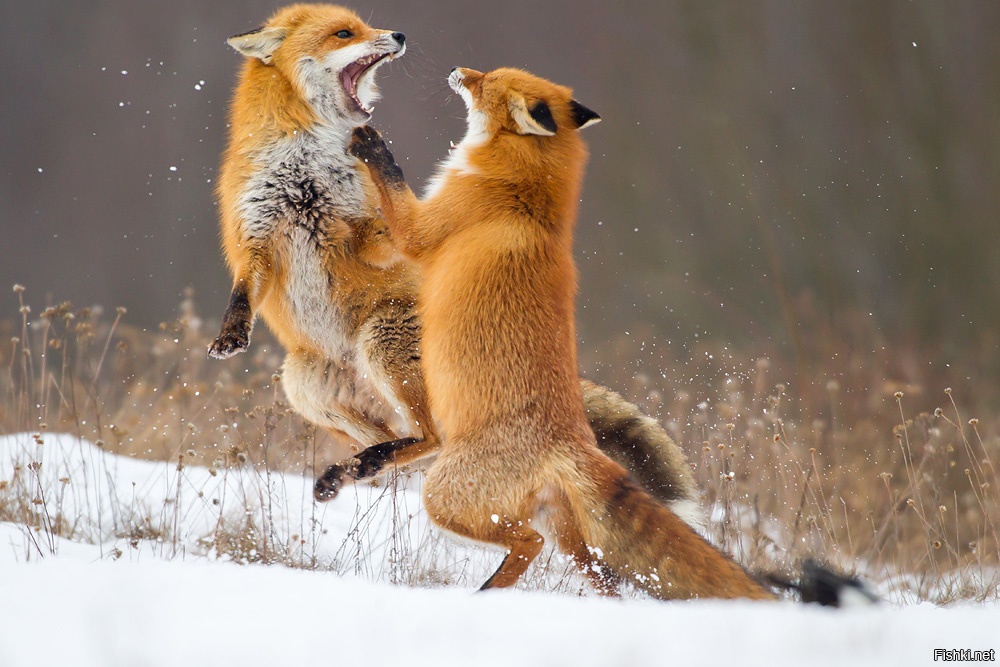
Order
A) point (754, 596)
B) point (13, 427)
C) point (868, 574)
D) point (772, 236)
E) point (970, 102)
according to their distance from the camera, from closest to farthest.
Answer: point (754, 596)
point (868, 574)
point (13, 427)
point (970, 102)
point (772, 236)

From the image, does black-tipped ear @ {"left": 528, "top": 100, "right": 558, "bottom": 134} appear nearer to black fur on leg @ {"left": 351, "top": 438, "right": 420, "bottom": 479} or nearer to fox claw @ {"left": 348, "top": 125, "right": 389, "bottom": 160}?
fox claw @ {"left": 348, "top": 125, "right": 389, "bottom": 160}

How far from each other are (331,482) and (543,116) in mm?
1899

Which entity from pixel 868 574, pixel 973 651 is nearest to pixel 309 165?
pixel 973 651

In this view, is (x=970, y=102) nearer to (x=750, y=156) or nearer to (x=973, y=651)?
(x=750, y=156)

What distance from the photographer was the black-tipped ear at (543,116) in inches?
127

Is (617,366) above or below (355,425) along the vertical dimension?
below

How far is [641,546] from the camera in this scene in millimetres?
2613

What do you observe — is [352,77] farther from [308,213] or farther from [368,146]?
[308,213]

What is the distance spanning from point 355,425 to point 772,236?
491 cm

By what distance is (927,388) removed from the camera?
5992 millimetres

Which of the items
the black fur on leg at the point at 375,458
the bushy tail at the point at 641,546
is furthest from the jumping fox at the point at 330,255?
the bushy tail at the point at 641,546

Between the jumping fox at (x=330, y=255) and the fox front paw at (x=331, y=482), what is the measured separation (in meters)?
0.02

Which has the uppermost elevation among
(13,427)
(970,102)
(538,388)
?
(970,102)

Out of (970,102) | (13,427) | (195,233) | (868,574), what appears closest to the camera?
(868,574)
